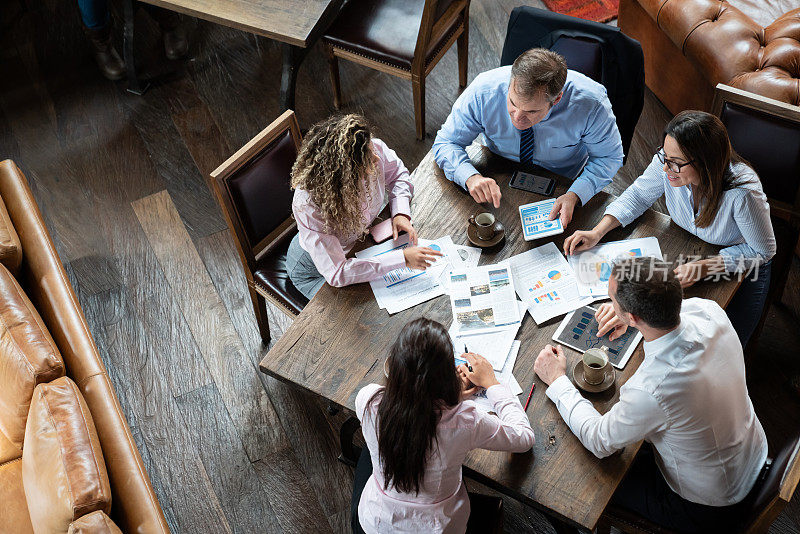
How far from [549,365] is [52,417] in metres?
1.49

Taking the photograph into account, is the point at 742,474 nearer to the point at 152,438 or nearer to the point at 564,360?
the point at 564,360

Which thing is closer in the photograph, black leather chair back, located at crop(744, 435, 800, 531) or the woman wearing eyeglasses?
black leather chair back, located at crop(744, 435, 800, 531)

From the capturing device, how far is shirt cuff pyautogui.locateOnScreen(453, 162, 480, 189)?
2434 millimetres

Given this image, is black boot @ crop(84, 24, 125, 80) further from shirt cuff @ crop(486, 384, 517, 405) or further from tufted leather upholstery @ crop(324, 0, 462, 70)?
shirt cuff @ crop(486, 384, 517, 405)

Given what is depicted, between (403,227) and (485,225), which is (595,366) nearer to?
(485,225)

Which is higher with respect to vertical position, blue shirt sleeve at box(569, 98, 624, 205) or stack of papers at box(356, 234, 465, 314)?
blue shirt sleeve at box(569, 98, 624, 205)

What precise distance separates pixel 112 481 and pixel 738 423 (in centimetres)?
179

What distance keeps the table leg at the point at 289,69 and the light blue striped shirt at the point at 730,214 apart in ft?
6.20

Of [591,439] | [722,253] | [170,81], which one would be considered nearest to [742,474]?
[591,439]

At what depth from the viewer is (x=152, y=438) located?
9.53 ft

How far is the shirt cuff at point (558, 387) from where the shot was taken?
196 cm

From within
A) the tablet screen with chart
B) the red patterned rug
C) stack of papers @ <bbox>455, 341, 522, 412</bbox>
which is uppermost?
the tablet screen with chart

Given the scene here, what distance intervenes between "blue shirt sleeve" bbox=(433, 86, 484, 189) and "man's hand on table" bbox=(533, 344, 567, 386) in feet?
2.27

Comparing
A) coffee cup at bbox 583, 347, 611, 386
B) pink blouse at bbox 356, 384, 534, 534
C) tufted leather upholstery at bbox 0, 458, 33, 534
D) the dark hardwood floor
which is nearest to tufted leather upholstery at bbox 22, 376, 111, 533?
tufted leather upholstery at bbox 0, 458, 33, 534
